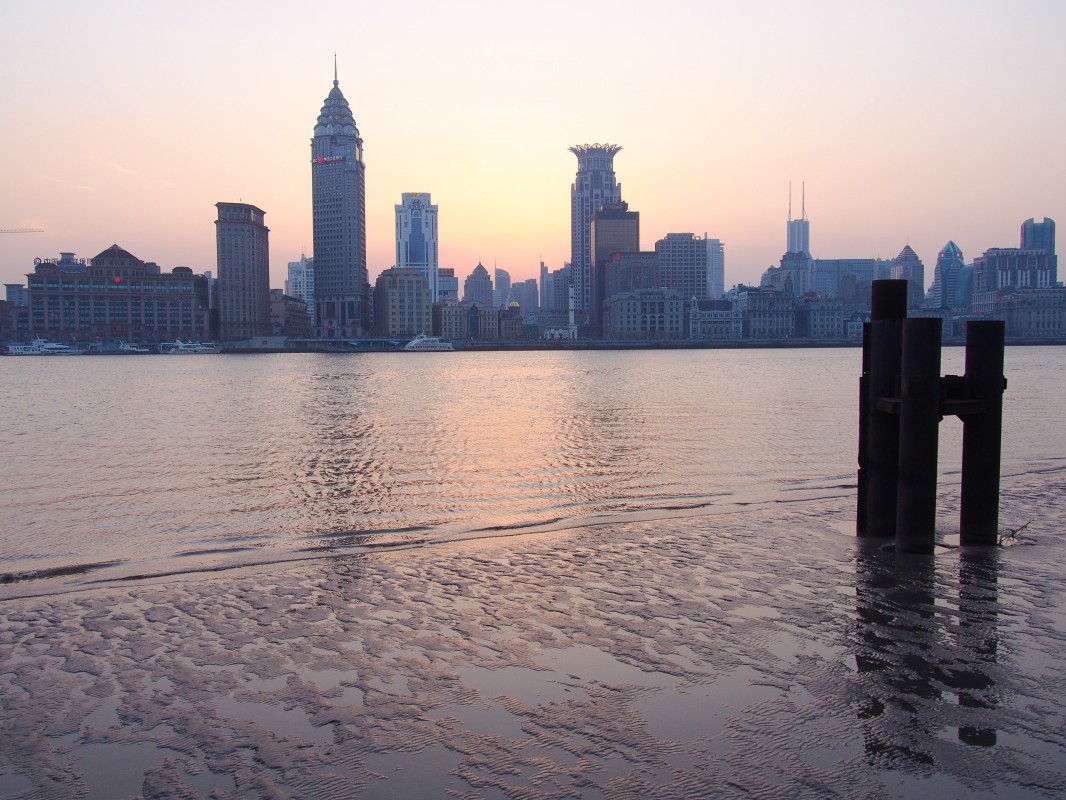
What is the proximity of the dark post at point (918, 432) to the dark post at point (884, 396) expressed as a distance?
1.59 ft

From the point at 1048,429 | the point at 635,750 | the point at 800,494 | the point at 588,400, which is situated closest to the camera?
the point at 635,750

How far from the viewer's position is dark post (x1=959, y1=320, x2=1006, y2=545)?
39.0 ft

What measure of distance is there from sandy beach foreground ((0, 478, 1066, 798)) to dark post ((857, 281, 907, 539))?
948 millimetres

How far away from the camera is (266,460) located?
80.7 ft

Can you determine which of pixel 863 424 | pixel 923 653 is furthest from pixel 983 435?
pixel 923 653

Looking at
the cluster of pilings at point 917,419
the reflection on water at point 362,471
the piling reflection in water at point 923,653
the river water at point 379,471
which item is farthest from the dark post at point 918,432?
the reflection on water at point 362,471

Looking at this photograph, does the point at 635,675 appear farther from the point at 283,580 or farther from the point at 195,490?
the point at 195,490

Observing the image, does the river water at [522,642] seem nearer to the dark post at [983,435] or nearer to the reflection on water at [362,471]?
the reflection on water at [362,471]

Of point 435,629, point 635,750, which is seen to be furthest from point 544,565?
point 635,750

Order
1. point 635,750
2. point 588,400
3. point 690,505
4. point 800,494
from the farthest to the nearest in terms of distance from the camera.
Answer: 1. point 588,400
2. point 800,494
3. point 690,505
4. point 635,750

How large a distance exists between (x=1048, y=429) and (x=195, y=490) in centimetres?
2917

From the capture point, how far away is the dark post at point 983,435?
11898 mm

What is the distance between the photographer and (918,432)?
37.5 ft

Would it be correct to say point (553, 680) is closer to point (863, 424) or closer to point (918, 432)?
point (918, 432)
